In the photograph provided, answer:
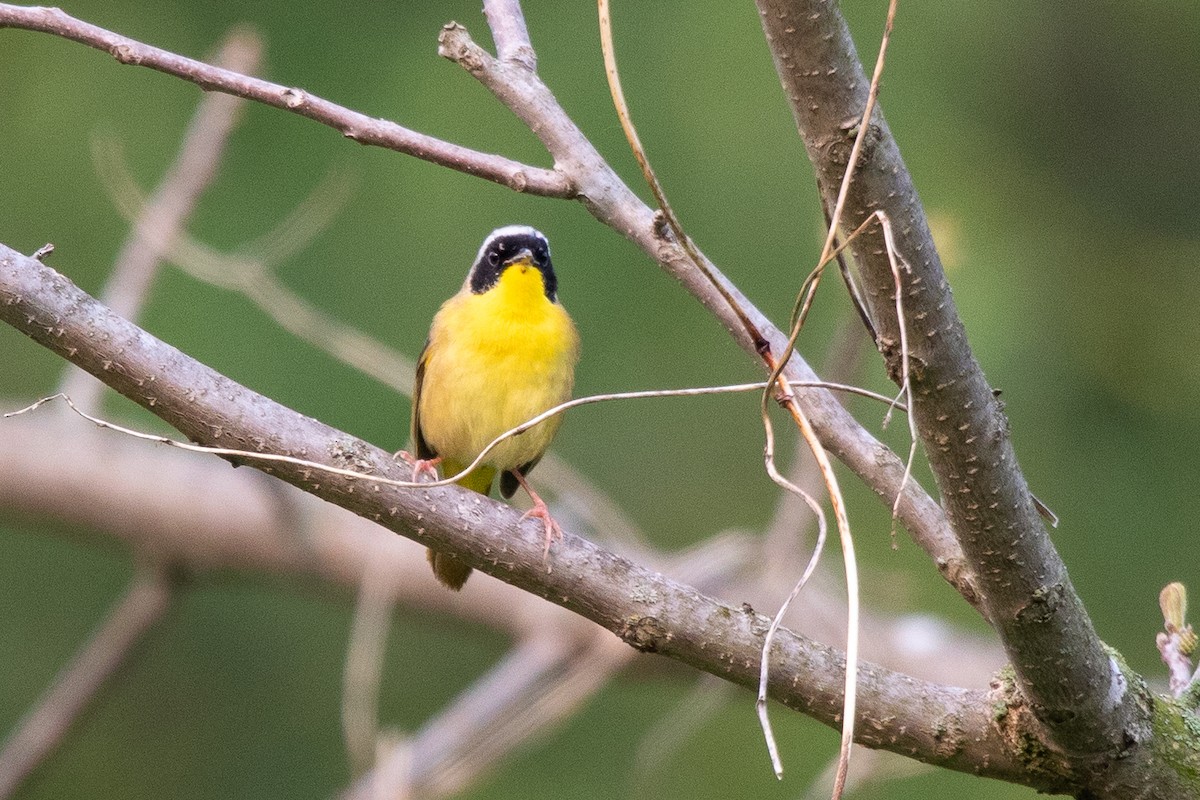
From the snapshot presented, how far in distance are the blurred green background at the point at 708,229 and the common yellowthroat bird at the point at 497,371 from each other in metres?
1.45

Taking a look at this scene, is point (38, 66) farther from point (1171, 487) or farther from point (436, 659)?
point (1171, 487)

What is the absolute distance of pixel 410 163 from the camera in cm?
552

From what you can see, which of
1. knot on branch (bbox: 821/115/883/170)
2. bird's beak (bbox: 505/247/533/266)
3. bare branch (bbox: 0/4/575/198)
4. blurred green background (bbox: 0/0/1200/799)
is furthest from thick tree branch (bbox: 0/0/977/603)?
blurred green background (bbox: 0/0/1200/799)

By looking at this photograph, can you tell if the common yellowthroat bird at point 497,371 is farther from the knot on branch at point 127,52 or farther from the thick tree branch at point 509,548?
the knot on branch at point 127,52

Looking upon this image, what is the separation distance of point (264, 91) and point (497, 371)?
63.0 inches

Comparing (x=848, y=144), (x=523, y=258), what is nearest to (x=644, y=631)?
(x=848, y=144)

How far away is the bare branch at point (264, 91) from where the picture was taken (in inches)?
73.4

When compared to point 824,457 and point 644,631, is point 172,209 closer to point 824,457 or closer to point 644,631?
point 644,631

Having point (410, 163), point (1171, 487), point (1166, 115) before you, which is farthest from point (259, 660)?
point (1166, 115)

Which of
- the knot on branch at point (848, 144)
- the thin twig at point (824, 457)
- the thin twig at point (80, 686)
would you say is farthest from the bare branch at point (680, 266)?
the thin twig at point (80, 686)

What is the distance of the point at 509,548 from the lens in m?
2.02

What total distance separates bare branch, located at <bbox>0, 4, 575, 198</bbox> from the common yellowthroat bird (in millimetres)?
1429

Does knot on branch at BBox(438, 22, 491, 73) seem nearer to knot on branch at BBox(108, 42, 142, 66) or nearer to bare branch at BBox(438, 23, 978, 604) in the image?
bare branch at BBox(438, 23, 978, 604)

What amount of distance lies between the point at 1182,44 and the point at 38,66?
179 inches
